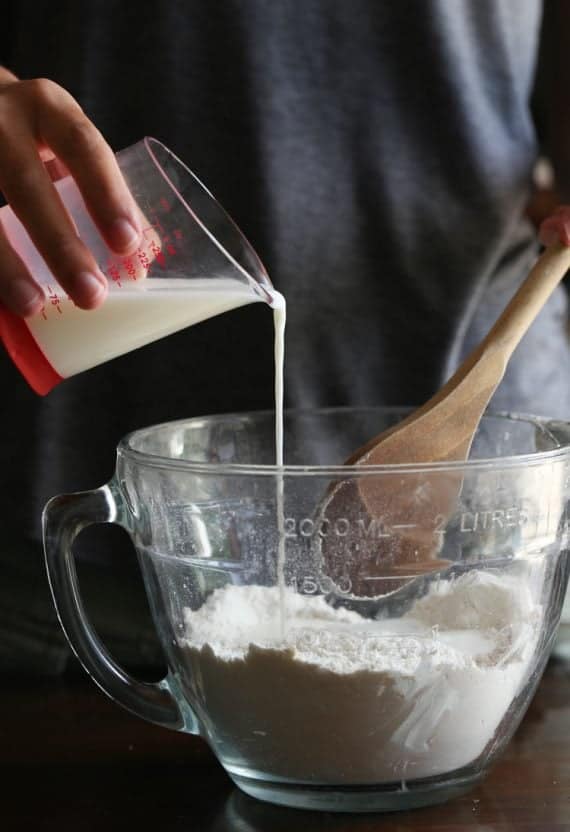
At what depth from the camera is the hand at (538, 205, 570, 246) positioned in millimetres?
1018

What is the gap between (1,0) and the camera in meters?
1.38

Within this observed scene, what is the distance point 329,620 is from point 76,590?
0.62ft

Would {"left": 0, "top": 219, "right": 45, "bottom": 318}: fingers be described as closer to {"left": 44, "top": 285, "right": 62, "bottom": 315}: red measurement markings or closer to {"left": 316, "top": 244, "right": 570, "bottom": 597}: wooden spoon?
{"left": 44, "top": 285, "right": 62, "bottom": 315}: red measurement markings

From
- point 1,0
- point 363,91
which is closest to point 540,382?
point 363,91

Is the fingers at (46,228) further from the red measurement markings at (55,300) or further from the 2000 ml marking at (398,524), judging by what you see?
the 2000 ml marking at (398,524)

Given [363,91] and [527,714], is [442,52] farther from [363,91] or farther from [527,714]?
[527,714]

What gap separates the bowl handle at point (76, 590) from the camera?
862mm

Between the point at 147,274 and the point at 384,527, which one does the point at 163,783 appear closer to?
the point at 384,527

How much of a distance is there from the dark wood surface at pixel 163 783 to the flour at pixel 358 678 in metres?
0.03

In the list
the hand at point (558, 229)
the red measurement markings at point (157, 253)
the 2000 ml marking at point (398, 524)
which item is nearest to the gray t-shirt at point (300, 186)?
the hand at point (558, 229)

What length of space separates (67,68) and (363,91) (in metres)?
0.34

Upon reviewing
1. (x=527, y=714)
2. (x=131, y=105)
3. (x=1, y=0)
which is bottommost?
(x=527, y=714)

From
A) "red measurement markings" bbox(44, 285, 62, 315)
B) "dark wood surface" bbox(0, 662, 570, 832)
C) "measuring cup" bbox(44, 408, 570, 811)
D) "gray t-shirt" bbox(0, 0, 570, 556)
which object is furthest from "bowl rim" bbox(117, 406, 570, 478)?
"gray t-shirt" bbox(0, 0, 570, 556)

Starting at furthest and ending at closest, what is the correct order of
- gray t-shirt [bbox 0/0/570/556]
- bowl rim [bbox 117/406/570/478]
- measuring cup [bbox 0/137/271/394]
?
gray t-shirt [bbox 0/0/570/556] → measuring cup [bbox 0/137/271/394] → bowl rim [bbox 117/406/570/478]
